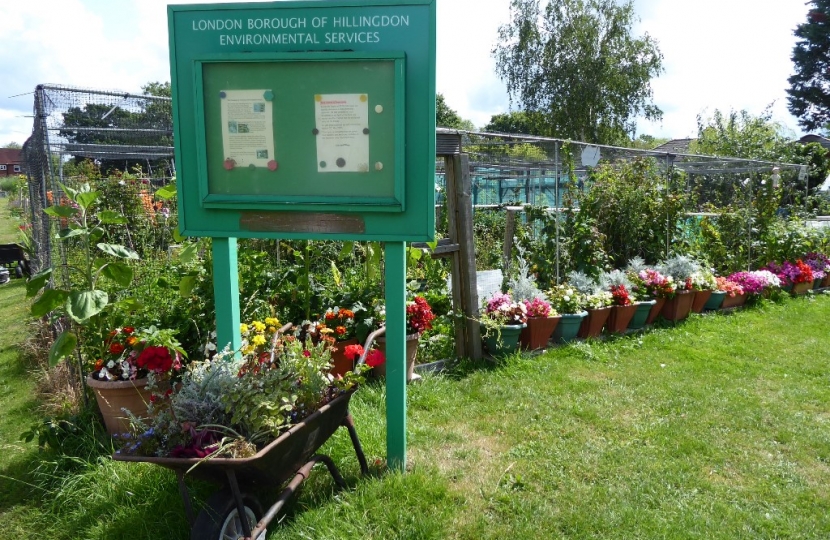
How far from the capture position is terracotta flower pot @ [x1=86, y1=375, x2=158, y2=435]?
11.4 feet

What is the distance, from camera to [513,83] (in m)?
24.4

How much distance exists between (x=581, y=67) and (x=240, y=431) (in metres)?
23.4

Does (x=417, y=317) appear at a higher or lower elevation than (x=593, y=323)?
higher

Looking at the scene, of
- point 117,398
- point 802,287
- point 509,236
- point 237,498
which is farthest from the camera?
point 802,287

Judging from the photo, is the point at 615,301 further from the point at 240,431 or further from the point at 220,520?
the point at 220,520

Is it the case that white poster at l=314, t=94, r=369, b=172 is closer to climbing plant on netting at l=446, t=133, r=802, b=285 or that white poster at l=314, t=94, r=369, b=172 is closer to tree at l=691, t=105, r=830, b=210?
climbing plant on netting at l=446, t=133, r=802, b=285

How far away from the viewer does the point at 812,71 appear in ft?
118

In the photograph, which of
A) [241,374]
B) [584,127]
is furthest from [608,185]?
[584,127]

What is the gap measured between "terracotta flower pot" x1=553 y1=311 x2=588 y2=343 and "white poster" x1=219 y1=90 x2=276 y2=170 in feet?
11.9

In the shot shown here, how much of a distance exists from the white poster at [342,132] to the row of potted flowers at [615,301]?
2637mm

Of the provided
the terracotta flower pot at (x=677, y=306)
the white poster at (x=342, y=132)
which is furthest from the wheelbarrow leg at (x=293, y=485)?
the terracotta flower pot at (x=677, y=306)

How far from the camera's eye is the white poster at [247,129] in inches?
109

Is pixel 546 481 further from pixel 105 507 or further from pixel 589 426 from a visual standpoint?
pixel 105 507

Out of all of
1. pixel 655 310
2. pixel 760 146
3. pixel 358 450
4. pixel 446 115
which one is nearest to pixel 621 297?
pixel 655 310
